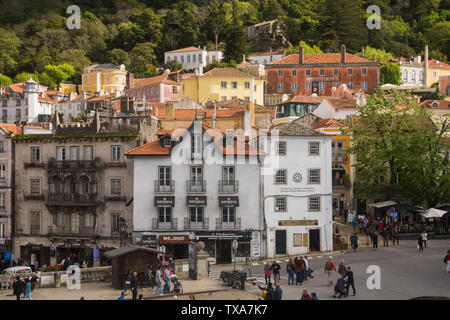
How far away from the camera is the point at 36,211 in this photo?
2136 inches

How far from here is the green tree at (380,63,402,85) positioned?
12156 centimetres

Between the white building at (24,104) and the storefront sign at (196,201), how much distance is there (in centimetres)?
7679

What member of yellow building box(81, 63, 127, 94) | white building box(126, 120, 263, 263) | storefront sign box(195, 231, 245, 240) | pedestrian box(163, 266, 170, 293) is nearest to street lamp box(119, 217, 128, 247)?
white building box(126, 120, 263, 263)

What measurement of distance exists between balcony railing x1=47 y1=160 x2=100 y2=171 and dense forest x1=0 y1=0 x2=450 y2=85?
9110cm

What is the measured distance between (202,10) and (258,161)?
135 m

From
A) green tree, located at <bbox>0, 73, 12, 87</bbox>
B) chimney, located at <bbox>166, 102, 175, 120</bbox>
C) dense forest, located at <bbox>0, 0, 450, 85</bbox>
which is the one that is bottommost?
chimney, located at <bbox>166, 102, 175, 120</bbox>

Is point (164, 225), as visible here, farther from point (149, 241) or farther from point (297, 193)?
point (297, 193)

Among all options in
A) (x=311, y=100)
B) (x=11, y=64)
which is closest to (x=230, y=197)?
(x=311, y=100)

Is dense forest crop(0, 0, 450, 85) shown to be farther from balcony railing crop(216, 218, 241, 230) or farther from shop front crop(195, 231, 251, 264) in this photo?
shop front crop(195, 231, 251, 264)

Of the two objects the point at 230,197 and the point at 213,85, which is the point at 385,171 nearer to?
the point at 230,197

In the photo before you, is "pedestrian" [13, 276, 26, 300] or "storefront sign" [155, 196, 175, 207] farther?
"storefront sign" [155, 196, 175, 207]

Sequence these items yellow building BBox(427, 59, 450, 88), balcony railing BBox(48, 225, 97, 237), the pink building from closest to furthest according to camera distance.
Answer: balcony railing BBox(48, 225, 97, 237) → the pink building → yellow building BBox(427, 59, 450, 88)

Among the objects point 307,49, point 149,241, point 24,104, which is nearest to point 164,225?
point 149,241
